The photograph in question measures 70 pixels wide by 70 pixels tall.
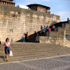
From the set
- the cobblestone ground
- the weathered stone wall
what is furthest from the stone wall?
the cobblestone ground

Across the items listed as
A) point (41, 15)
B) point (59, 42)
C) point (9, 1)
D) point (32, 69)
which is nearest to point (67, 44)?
point (59, 42)

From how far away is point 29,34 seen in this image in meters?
21.5

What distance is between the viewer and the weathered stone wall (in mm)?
18547

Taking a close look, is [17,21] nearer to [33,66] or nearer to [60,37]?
[60,37]

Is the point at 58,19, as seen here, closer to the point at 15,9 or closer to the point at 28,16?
the point at 28,16

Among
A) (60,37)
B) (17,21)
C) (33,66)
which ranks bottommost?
(33,66)

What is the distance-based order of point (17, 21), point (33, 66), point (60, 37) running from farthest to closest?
point (60, 37)
point (17, 21)
point (33, 66)

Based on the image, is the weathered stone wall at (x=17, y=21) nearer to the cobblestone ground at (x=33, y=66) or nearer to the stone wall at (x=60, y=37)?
the stone wall at (x=60, y=37)

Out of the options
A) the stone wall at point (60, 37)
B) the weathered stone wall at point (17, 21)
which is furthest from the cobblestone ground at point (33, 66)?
the weathered stone wall at point (17, 21)

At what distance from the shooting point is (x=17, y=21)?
65.5 feet

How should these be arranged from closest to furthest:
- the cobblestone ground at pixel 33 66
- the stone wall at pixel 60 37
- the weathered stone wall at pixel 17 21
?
1. the cobblestone ground at pixel 33 66
2. the weathered stone wall at pixel 17 21
3. the stone wall at pixel 60 37

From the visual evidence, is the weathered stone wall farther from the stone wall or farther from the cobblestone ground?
the cobblestone ground

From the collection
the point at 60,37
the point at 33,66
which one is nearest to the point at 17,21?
the point at 60,37

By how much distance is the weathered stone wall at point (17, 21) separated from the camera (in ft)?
60.8
